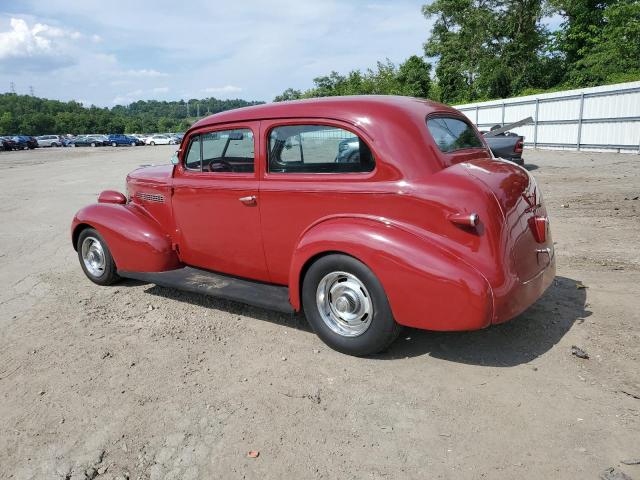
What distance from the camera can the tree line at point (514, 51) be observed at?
29328mm

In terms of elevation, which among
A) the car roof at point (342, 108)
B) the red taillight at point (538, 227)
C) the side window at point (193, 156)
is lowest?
the red taillight at point (538, 227)

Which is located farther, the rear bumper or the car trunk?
the car trunk

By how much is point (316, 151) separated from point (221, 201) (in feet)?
3.27

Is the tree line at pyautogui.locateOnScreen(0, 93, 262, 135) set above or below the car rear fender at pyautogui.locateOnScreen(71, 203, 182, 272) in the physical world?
above

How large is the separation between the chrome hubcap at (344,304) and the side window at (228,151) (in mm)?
1202

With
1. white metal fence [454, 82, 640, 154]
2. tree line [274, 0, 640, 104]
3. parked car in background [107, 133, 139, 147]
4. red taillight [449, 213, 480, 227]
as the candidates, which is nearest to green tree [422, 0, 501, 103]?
tree line [274, 0, 640, 104]

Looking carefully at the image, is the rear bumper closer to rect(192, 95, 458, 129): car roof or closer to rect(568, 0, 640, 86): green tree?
rect(192, 95, 458, 129): car roof

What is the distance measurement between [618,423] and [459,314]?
0.98 meters

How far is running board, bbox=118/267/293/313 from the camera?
12.4 ft

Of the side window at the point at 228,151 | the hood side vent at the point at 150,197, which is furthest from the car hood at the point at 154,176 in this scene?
the side window at the point at 228,151

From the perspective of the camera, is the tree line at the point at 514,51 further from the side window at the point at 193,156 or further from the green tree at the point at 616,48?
the side window at the point at 193,156

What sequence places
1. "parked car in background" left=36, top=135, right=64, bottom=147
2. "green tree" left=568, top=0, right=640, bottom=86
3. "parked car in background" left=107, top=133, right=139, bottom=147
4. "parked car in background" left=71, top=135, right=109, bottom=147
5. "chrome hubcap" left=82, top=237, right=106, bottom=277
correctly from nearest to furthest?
"chrome hubcap" left=82, top=237, right=106, bottom=277 < "green tree" left=568, top=0, right=640, bottom=86 < "parked car in background" left=36, top=135, right=64, bottom=147 < "parked car in background" left=71, top=135, right=109, bottom=147 < "parked car in background" left=107, top=133, right=139, bottom=147

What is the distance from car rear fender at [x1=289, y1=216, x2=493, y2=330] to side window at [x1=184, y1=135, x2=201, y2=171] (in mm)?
1816

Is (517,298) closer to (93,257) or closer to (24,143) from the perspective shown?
(93,257)
